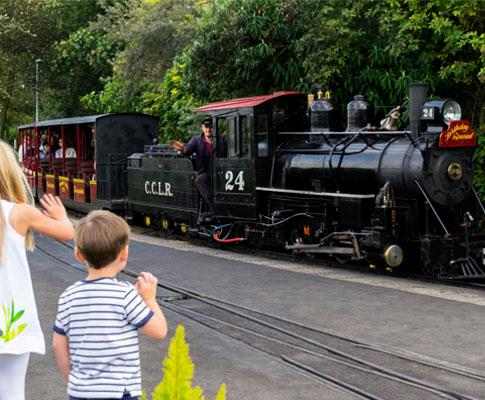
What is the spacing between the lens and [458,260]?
12.2 metres

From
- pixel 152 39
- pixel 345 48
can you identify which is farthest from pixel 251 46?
pixel 152 39

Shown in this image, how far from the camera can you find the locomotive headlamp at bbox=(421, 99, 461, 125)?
12.4 m

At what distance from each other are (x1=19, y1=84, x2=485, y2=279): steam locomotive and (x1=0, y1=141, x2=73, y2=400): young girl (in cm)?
849

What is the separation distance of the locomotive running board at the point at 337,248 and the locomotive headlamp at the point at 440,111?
2018 mm

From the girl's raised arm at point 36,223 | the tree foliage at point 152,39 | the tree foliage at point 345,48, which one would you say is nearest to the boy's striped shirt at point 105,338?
the girl's raised arm at point 36,223

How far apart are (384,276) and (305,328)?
4.43m

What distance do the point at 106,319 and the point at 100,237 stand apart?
0.36 meters

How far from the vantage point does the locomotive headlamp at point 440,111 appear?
40.8 ft

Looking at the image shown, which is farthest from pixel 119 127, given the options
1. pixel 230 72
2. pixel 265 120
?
pixel 265 120

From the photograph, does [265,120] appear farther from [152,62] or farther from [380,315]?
[152,62]

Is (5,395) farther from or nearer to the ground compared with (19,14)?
nearer to the ground

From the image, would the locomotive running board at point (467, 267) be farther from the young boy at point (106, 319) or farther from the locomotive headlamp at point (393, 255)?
the young boy at point (106, 319)

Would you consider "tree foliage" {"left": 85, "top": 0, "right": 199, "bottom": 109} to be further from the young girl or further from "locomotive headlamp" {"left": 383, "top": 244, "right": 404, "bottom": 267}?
the young girl

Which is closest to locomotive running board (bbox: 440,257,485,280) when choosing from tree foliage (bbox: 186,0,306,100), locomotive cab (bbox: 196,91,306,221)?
locomotive cab (bbox: 196,91,306,221)
